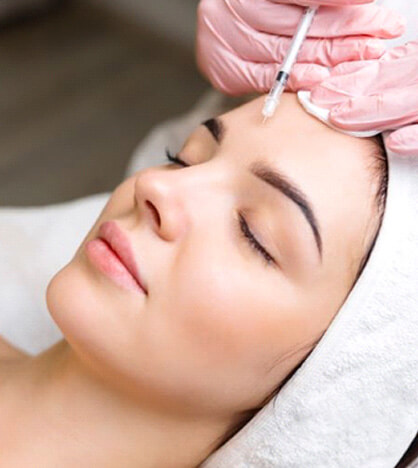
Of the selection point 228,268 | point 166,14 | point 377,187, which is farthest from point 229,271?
point 166,14

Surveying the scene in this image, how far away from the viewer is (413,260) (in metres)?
1.01

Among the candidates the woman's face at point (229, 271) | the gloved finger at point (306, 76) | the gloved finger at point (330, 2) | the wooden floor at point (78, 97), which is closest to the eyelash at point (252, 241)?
the woman's face at point (229, 271)

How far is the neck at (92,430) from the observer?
3.61ft

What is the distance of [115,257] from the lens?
1030 mm

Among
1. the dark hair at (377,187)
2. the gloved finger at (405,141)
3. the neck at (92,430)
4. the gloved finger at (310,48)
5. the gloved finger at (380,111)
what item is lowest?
the neck at (92,430)

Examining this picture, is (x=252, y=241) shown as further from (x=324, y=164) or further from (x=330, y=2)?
(x=330, y=2)

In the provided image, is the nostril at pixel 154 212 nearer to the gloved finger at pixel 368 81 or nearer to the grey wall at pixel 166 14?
the gloved finger at pixel 368 81

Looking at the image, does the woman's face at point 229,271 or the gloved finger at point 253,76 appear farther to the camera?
the gloved finger at point 253,76

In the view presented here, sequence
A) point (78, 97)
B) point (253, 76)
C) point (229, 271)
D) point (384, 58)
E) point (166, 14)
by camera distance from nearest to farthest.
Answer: point (229, 271) < point (384, 58) < point (253, 76) < point (78, 97) < point (166, 14)

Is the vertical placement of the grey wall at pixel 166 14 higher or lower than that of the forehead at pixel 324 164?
lower

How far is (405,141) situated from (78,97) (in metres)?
1.88

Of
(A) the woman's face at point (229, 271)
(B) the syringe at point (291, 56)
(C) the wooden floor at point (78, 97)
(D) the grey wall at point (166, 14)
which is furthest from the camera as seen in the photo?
(D) the grey wall at point (166, 14)

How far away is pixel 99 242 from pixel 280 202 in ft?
0.79

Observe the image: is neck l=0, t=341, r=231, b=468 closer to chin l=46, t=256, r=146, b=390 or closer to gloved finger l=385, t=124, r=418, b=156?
chin l=46, t=256, r=146, b=390
